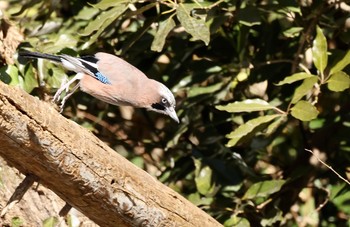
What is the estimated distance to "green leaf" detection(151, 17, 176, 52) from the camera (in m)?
4.44

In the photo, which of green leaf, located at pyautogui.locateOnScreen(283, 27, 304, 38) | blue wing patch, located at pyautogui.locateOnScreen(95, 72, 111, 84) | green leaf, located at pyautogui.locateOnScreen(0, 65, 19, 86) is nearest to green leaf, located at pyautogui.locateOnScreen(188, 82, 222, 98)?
green leaf, located at pyautogui.locateOnScreen(283, 27, 304, 38)

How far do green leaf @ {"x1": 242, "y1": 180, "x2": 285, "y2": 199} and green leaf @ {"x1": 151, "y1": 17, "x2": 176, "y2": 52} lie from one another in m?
1.02

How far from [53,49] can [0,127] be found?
5.23 ft

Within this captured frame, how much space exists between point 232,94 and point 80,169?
2045 millimetres

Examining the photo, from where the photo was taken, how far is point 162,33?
4477 mm

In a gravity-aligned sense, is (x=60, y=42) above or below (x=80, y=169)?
below

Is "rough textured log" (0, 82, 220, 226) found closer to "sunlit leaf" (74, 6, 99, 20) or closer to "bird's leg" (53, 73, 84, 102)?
"bird's leg" (53, 73, 84, 102)

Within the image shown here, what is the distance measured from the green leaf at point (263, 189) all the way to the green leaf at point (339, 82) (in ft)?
2.36

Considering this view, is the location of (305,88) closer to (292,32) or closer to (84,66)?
(292,32)

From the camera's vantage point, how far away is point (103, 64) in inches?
173

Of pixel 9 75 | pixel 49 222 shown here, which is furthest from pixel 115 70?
pixel 49 222

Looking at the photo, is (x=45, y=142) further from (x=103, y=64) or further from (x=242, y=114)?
(x=242, y=114)

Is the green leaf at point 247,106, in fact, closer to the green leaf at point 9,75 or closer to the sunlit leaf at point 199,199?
the sunlit leaf at point 199,199

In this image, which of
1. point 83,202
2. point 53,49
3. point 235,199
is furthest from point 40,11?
point 83,202
